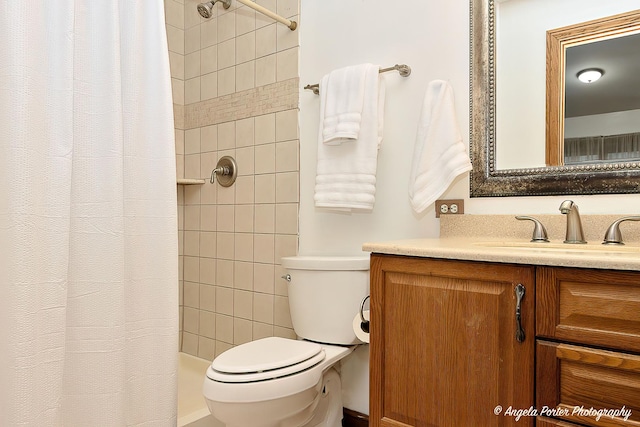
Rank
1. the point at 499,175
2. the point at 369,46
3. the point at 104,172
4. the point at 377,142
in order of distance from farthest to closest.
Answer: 1. the point at 369,46
2. the point at 377,142
3. the point at 499,175
4. the point at 104,172

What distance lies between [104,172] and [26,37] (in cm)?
31

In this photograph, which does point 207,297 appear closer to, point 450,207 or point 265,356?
point 265,356

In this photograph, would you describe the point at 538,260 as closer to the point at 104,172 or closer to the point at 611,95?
the point at 611,95

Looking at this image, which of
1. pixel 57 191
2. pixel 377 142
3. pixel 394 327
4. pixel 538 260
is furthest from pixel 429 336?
pixel 57 191

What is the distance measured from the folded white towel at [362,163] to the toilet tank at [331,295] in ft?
0.74

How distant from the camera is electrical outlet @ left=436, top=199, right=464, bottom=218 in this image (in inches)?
62.7

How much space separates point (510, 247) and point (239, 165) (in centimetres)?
139

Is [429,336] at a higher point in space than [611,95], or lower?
lower

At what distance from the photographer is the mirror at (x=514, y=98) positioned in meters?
1.44

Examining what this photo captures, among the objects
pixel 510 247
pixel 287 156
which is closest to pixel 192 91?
pixel 287 156

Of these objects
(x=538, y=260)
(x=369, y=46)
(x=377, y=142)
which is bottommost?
(x=538, y=260)

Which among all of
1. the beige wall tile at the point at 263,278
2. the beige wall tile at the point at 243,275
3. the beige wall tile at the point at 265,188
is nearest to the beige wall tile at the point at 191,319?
the beige wall tile at the point at 243,275

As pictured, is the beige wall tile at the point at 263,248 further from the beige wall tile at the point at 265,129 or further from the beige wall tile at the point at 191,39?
the beige wall tile at the point at 191,39

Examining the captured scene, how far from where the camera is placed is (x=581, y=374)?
911mm
